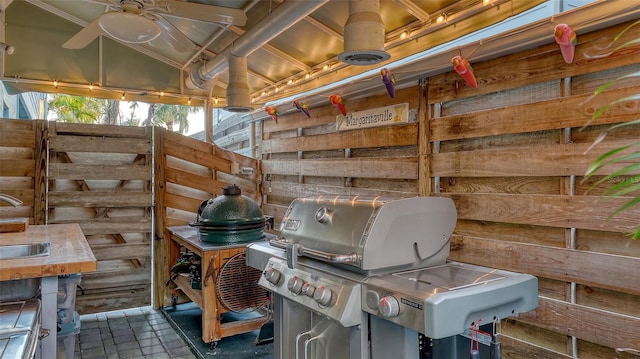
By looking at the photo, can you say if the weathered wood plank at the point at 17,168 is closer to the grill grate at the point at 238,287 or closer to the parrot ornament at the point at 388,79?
the grill grate at the point at 238,287

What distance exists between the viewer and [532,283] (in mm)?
1821

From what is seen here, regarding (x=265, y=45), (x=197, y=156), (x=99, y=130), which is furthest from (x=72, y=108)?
(x=265, y=45)

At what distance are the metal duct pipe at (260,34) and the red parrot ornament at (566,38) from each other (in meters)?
1.25

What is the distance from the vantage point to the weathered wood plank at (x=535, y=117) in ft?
6.12

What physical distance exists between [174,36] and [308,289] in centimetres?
268

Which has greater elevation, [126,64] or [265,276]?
[126,64]

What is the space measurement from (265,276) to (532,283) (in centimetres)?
134

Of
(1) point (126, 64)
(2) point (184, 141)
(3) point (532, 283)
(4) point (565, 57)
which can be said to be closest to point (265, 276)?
(3) point (532, 283)

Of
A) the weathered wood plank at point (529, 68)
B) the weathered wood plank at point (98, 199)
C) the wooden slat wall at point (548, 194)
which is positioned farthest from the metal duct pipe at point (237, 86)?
the wooden slat wall at point (548, 194)

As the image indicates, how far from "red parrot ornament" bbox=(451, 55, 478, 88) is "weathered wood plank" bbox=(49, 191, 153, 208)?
3.35 meters

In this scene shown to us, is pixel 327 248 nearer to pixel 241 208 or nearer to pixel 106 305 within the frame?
pixel 241 208

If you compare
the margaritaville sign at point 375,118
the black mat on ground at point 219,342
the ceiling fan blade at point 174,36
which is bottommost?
the black mat on ground at point 219,342

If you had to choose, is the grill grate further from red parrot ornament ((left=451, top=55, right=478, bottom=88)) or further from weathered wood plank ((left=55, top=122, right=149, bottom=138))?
red parrot ornament ((left=451, top=55, right=478, bottom=88))

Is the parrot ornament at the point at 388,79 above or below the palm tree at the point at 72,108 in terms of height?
below
